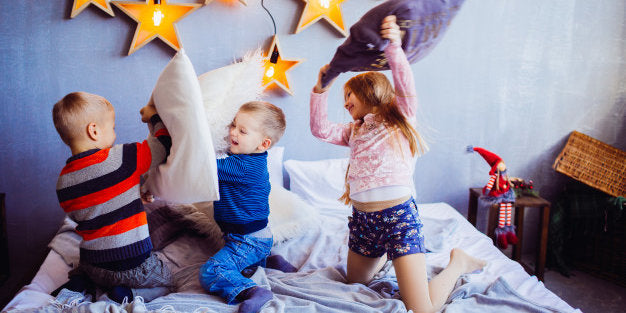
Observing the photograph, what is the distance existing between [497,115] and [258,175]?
1.70 metres

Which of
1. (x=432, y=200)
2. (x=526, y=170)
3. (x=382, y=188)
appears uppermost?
(x=382, y=188)

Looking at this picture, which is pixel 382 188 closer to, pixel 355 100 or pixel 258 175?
pixel 355 100

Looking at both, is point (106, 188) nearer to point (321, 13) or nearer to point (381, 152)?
point (381, 152)

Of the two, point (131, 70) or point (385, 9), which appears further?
point (131, 70)

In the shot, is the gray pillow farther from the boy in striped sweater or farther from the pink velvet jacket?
the boy in striped sweater

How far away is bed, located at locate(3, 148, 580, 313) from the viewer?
1177 millimetres

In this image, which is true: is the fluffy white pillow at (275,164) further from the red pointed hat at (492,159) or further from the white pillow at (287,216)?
the red pointed hat at (492,159)

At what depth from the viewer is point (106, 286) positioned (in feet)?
4.16

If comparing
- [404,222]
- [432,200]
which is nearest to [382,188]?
[404,222]

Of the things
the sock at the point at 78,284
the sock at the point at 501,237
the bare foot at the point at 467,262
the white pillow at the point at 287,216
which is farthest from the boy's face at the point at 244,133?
the sock at the point at 501,237

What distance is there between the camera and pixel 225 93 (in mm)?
1328

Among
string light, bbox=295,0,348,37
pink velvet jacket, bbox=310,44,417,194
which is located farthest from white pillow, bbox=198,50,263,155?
string light, bbox=295,0,348,37

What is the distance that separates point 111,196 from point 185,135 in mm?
290

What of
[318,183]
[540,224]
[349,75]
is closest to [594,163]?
[540,224]
